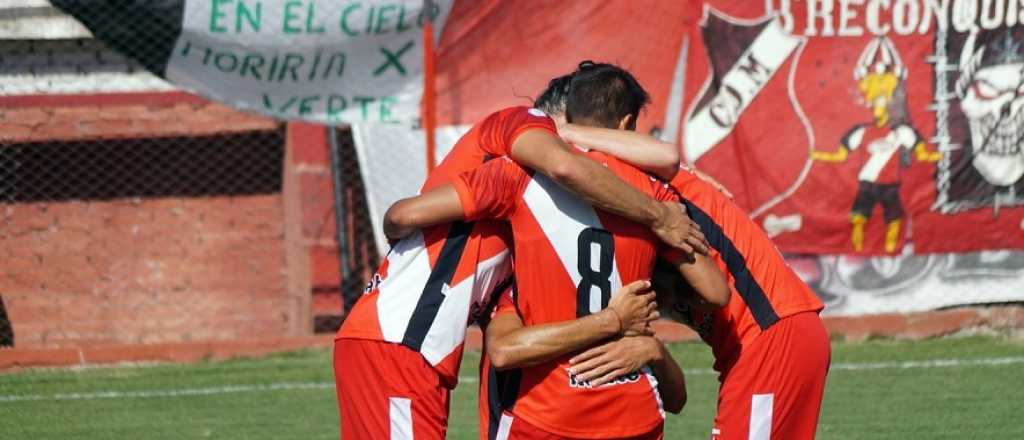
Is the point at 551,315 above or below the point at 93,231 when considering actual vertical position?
above

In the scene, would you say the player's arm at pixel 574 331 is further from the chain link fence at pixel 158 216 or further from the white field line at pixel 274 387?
the chain link fence at pixel 158 216

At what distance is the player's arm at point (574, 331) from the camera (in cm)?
381

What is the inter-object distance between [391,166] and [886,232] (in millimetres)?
3528

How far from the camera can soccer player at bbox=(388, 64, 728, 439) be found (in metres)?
Answer: 3.83

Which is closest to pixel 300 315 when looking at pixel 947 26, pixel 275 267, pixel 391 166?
pixel 275 267

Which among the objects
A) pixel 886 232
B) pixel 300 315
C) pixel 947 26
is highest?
pixel 947 26

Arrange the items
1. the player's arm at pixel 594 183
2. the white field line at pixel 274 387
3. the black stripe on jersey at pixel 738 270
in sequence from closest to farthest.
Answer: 1. the player's arm at pixel 594 183
2. the black stripe on jersey at pixel 738 270
3. the white field line at pixel 274 387

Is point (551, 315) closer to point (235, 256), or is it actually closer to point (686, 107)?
point (686, 107)

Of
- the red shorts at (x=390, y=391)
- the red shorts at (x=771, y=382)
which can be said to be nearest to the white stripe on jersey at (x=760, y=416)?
the red shorts at (x=771, y=382)

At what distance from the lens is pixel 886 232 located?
412 inches

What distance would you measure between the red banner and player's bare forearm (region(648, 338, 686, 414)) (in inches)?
243

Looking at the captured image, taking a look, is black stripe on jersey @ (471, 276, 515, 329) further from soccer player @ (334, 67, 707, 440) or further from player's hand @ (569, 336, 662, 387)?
player's hand @ (569, 336, 662, 387)

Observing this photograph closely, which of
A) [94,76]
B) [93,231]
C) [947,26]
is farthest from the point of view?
[93,231]

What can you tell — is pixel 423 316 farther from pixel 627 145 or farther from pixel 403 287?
pixel 627 145
